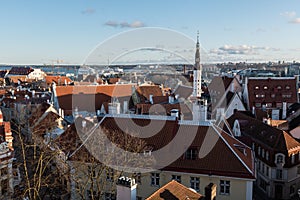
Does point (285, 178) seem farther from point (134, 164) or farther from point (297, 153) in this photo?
point (134, 164)

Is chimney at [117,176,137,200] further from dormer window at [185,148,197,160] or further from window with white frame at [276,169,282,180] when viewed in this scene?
window with white frame at [276,169,282,180]

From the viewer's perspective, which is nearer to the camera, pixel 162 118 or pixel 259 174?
pixel 162 118

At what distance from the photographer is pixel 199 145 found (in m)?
16.3

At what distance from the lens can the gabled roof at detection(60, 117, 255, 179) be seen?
50.4 feet

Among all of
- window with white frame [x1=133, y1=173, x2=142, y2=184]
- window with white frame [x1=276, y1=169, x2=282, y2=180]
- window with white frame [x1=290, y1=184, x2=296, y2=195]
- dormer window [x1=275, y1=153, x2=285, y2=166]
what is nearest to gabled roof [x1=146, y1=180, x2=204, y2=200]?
window with white frame [x1=133, y1=173, x2=142, y2=184]

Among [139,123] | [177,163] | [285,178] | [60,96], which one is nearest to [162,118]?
[139,123]

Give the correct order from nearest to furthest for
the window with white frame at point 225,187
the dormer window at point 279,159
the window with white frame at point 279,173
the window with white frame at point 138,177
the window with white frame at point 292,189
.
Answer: the window with white frame at point 225,187
the window with white frame at point 138,177
the dormer window at point 279,159
the window with white frame at point 279,173
the window with white frame at point 292,189

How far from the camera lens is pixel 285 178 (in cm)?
2098

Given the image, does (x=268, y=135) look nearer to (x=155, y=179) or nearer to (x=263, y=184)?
(x=263, y=184)

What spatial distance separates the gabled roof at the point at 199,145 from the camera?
15367 millimetres

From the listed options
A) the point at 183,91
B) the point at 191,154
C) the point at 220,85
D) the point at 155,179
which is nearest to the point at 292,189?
the point at 191,154

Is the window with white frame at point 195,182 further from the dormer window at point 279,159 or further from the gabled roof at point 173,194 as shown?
the dormer window at point 279,159

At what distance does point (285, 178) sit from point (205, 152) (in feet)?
27.0

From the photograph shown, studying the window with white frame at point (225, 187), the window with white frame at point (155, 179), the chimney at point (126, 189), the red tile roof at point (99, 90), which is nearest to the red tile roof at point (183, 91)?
the red tile roof at point (99, 90)
